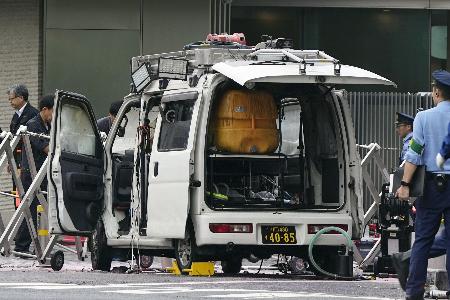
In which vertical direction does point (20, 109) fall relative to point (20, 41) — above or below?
below

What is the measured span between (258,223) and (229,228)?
30cm

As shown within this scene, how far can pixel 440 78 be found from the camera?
494 inches

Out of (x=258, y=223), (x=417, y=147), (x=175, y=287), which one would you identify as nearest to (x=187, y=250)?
(x=258, y=223)

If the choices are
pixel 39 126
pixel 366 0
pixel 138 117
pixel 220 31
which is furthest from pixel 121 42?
pixel 138 117

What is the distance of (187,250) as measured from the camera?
16.4 meters

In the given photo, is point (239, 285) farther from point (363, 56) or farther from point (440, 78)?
point (363, 56)

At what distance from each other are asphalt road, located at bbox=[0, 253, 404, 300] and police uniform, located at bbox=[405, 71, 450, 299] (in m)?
0.51

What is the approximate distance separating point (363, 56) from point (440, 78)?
16780 mm

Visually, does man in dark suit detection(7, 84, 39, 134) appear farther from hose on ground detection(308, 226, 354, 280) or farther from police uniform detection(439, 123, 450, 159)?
police uniform detection(439, 123, 450, 159)

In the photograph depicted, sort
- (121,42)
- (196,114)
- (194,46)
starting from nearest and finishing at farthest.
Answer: (196,114) < (194,46) < (121,42)

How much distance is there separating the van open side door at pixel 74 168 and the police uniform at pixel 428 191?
598 cm

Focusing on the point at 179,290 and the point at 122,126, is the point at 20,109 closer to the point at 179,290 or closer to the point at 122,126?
the point at 122,126

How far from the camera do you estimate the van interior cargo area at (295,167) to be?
1664cm

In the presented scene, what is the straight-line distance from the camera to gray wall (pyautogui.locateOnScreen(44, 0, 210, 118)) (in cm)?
2706
